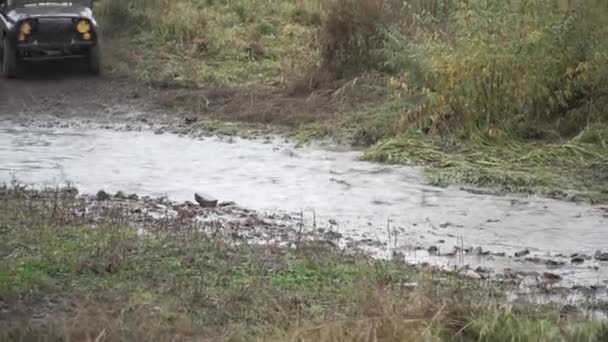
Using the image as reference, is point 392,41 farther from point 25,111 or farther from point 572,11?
point 25,111

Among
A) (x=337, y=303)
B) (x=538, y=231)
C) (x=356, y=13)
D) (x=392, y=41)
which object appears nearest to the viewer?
(x=337, y=303)

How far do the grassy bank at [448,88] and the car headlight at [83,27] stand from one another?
128 cm

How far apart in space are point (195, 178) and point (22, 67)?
26.4 feet

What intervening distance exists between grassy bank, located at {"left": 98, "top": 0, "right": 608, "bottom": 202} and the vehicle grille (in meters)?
1.60

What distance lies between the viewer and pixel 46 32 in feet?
53.8

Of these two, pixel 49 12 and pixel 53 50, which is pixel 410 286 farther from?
pixel 49 12

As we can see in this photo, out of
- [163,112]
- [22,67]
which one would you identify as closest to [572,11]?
[163,112]

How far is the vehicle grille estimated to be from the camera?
16.4m

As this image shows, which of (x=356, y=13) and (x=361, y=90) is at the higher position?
(x=356, y=13)

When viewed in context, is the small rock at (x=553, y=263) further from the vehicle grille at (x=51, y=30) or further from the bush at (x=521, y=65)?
the vehicle grille at (x=51, y=30)

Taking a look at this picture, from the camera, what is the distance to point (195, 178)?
36.1ft

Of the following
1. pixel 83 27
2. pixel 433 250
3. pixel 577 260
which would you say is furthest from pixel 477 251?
pixel 83 27

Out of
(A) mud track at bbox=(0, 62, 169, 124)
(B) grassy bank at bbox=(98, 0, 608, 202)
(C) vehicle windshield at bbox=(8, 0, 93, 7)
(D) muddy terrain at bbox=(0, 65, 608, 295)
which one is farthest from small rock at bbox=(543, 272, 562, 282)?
(C) vehicle windshield at bbox=(8, 0, 93, 7)

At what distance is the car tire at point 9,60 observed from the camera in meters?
16.8
